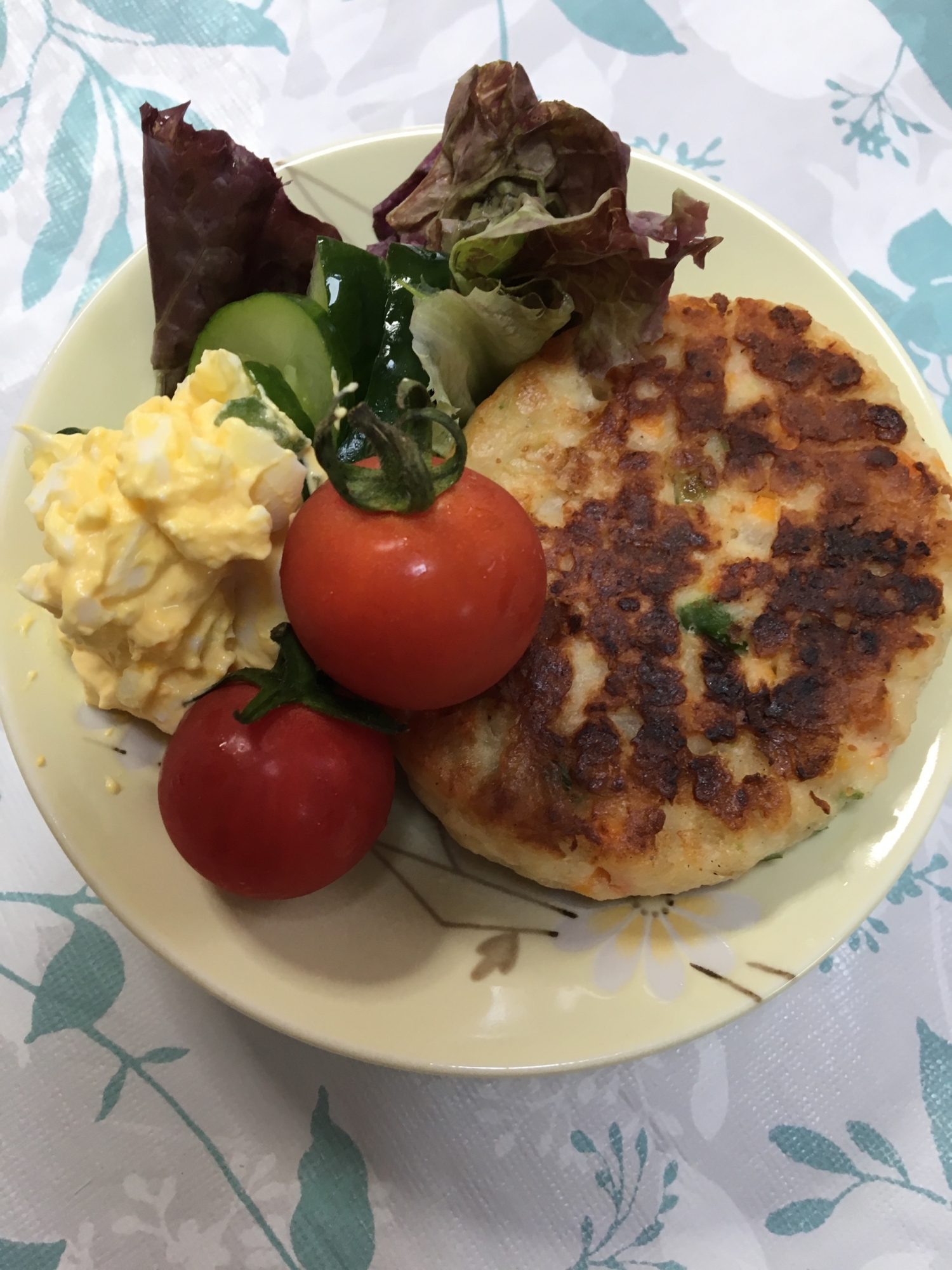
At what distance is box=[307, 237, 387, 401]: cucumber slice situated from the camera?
149 cm

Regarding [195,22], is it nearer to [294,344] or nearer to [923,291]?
[294,344]

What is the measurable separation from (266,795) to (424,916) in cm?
35

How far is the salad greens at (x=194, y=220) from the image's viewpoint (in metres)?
1.51

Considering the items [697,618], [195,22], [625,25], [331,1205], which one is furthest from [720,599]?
[195,22]

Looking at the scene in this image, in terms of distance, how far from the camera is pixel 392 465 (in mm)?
1013

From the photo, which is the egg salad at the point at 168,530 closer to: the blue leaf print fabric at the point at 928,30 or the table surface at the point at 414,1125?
the table surface at the point at 414,1125

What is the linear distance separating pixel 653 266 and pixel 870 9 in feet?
5.38

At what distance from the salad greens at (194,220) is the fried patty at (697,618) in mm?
547

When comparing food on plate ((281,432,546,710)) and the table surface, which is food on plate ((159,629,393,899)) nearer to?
food on plate ((281,432,546,710))

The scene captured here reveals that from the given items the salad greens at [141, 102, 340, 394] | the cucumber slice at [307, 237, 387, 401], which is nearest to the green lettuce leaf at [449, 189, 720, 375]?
the cucumber slice at [307, 237, 387, 401]

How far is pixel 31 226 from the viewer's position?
6.85ft

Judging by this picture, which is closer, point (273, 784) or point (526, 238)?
point (273, 784)

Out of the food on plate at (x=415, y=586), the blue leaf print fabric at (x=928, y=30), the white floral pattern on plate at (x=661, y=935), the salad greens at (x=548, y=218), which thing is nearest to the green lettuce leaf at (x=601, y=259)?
the salad greens at (x=548, y=218)

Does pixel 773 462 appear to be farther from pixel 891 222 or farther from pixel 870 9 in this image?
pixel 870 9
